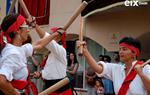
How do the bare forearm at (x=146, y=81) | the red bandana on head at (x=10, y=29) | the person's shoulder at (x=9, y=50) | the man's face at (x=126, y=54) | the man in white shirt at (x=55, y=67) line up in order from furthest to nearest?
1. the man in white shirt at (x=55, y=67)
2. the man's face at (x=126, y=54)
3. the bare forearm at (x=146, y=81)
4. the red bandana on head at (x=10, y=29)
5. the person's shoulder at (x=9, y=50)

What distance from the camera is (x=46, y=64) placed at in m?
5.48

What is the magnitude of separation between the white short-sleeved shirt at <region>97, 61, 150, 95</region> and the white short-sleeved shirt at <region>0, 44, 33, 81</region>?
2.79ft

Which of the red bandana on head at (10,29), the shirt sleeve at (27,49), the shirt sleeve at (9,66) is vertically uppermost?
the red bandana on head at (10,29)

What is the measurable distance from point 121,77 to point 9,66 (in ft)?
3.74

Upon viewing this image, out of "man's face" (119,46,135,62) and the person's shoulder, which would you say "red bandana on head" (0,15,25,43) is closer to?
the person's shoulder

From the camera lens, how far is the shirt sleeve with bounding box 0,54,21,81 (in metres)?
3.04

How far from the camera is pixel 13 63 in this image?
10.2 feet

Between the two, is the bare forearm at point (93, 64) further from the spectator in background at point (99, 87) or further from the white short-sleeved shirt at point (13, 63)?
the spectator in background at point (99, 87)

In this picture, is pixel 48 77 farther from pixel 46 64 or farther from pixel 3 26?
pixel 3 26

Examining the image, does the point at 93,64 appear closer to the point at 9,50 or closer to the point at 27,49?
the point at 27,49

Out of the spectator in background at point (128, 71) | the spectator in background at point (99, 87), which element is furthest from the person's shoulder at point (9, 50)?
the spectator in background at point (99, 87)

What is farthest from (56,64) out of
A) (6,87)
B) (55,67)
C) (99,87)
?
(6,87)

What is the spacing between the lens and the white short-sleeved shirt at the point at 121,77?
142 inches

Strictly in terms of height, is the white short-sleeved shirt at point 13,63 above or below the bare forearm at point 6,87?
above
